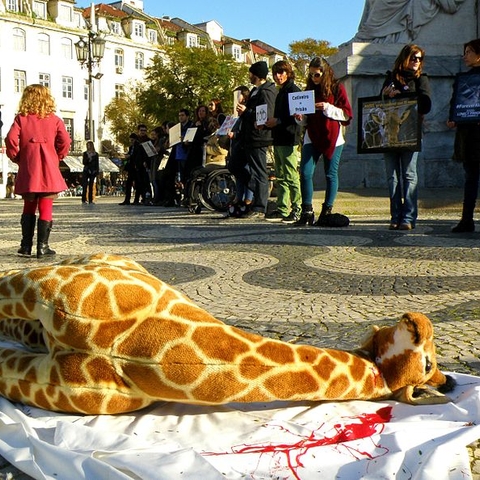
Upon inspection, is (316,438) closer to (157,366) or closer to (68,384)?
(157,366)

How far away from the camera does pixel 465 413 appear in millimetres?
2180

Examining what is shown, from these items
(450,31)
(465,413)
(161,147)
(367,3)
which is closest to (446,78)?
(450,31)

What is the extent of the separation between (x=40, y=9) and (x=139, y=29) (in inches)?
468

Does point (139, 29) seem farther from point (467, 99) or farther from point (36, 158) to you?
point (36, 158)

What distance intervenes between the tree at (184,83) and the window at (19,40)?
20118 mm

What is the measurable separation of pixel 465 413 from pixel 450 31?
13.9 m

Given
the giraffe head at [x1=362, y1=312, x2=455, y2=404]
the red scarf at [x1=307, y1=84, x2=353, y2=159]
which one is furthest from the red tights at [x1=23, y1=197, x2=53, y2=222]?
the giraffe head at [x1=362, y1=312, x2=455, y2=404]

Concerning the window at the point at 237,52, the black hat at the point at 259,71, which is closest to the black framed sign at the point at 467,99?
the black hat at the point at 259,71

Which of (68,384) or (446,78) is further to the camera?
(446,78)

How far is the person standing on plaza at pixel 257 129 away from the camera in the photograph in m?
10.4

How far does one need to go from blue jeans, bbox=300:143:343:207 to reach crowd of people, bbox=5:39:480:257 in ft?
0.04

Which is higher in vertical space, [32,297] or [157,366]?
[32,297]

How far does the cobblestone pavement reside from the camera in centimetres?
341

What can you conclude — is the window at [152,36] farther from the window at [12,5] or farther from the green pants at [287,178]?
the green pants at [287,178]
